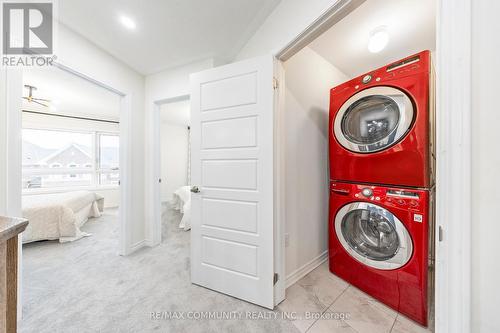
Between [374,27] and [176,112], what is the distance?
153 inches

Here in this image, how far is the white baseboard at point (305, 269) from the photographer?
166 cm

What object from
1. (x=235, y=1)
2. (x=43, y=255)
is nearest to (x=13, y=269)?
(x=235, y=1)

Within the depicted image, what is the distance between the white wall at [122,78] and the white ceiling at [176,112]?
100cm

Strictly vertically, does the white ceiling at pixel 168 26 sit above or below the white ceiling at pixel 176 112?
above

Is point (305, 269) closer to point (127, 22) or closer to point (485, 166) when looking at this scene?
point (485, 166)

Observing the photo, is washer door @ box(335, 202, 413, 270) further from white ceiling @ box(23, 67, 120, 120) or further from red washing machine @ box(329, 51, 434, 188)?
white ceiling @ box(23, 67, 120, 120)

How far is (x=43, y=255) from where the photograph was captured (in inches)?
84.2

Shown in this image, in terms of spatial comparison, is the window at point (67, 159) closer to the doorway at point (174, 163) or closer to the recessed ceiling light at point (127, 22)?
the doorway at point (174, 163)

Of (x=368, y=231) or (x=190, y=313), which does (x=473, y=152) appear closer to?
(x=368, y=231)

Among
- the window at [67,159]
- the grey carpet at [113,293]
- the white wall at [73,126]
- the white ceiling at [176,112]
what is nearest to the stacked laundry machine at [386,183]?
the grey carpet at [113,293]

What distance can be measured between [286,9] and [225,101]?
2.75ft

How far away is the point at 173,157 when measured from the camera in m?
5.35

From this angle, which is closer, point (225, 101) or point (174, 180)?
point (225, 101)

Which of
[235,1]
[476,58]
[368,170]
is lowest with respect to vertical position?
[368,170]
